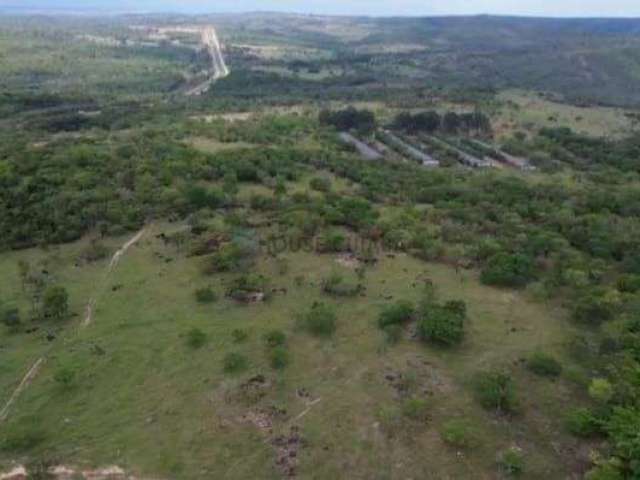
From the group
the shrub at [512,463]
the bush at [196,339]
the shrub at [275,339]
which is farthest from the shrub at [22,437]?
the shrub at [512,463]

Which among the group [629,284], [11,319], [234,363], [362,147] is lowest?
[362,147]

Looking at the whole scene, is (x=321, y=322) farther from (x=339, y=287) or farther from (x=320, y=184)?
(x=320, y=184)

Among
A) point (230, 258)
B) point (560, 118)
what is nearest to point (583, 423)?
point (230, 258)

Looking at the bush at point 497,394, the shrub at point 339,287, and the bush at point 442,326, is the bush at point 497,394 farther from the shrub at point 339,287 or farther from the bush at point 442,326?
the shrub at point 339,287

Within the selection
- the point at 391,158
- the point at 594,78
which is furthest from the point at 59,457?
the point at 594,78

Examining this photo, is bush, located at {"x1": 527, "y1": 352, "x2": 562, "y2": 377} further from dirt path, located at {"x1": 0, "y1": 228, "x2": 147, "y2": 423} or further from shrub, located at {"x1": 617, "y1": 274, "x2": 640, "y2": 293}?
dirt path, located at {"x1": 0, "y1": 228, "x2": 147, "y2": 423}

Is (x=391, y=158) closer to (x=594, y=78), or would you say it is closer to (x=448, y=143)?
(x=448, y=143)
